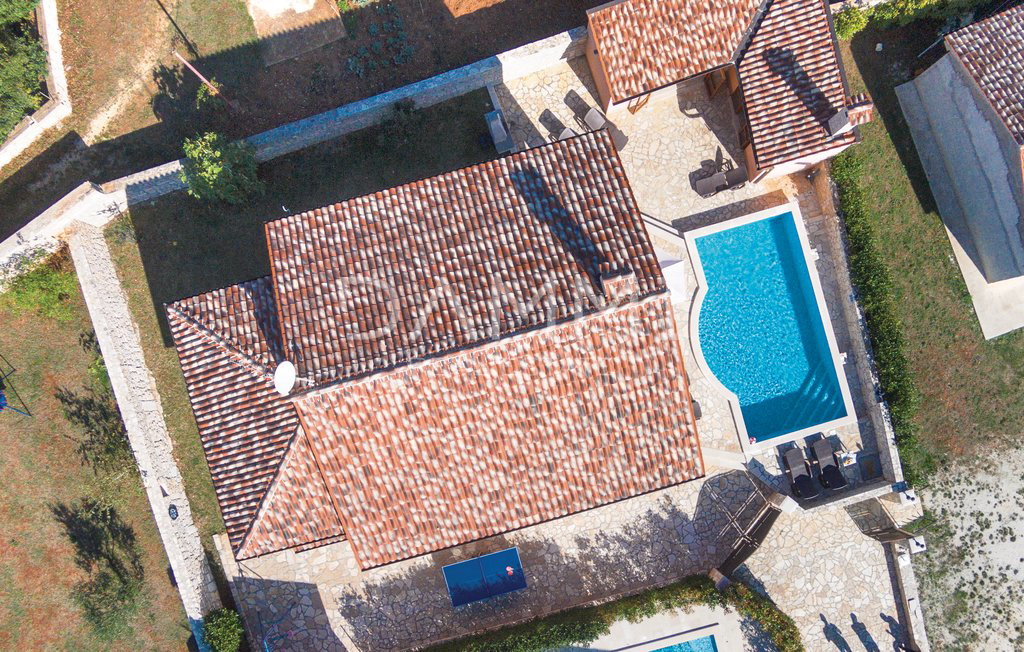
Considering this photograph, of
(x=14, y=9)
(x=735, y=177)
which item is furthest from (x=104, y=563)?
(x=735, y=177)

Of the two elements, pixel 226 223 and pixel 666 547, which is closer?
pixel 666 547

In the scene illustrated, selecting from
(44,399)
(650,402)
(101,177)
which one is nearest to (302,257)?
(650,402)

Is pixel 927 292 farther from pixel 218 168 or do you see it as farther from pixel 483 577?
pixel 218 168

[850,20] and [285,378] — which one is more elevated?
[850,20]

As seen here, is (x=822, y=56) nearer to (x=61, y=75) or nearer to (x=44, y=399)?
(x=61, y=75)

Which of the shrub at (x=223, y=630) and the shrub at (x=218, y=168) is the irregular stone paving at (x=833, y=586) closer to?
the shrub at (x=223, y=630)

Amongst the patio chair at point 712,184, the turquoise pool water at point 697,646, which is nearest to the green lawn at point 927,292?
the patio chair at point 712,184

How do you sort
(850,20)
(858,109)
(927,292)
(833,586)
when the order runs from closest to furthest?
1. (858,109)
2. (850,20)
3. (833,586)
4. (927,292)

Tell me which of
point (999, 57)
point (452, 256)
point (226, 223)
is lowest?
point (452, 256)
